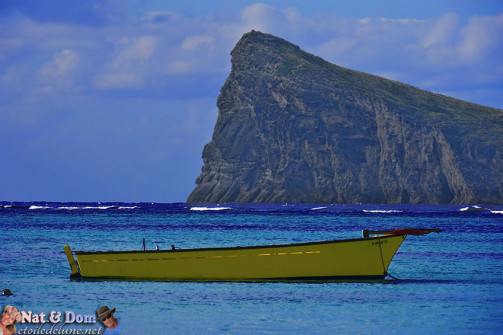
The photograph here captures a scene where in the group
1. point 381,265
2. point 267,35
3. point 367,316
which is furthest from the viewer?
point 267,35

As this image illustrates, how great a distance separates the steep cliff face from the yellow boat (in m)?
133

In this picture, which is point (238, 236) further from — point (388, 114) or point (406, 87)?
point (406, 87)

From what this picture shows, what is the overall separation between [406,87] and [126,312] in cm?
15849

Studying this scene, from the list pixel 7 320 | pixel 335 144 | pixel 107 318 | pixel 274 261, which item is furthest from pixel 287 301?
pixel 335 144

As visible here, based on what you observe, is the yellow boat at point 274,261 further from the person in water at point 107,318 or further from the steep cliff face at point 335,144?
the steep cliff face at point 335,144

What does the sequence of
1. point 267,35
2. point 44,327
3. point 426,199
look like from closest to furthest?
point 44,327
point 426,199
point 267,35

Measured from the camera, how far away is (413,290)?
82.5 ft

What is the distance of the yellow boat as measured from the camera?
80.8ft

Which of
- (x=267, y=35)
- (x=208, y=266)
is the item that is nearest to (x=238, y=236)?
(x=208, y=266)

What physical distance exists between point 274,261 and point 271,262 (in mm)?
107

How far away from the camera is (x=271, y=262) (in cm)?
2486

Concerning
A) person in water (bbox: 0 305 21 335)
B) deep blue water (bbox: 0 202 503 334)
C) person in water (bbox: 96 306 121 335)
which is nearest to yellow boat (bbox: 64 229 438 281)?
deep blue water (bbox: 0 202 503 334)

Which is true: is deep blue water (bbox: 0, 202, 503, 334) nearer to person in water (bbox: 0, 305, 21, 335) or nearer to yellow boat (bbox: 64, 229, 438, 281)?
yellow boat (bbox: 64, 229, 438, 281)

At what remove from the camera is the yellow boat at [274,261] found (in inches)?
970
